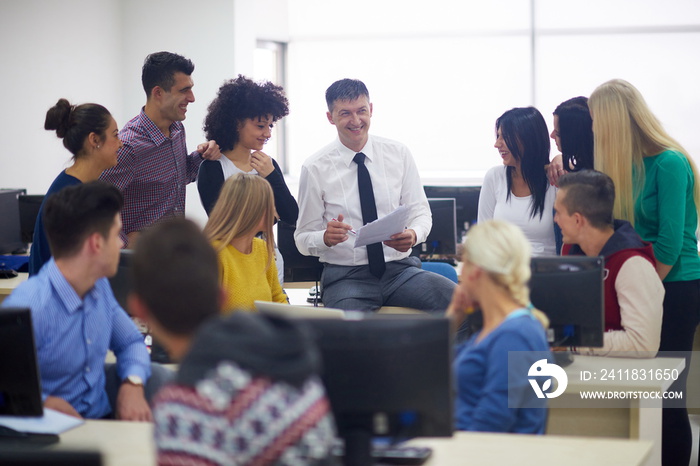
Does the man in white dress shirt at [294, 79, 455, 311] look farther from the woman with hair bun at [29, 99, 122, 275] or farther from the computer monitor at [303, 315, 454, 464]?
the computer monitor at [303, 315, 454, 464]

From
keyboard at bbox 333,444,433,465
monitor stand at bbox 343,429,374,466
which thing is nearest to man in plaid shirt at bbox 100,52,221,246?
keyboard at bbox 333,444,433,465

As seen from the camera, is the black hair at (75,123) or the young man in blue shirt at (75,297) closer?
the young man in blue shirt at (75,297)

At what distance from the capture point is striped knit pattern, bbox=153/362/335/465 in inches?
44.9

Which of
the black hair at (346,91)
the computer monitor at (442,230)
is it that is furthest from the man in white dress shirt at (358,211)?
the computer monitor at (442,230)

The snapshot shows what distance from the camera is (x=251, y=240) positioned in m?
3.15

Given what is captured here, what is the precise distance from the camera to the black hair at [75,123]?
3348 millimetres

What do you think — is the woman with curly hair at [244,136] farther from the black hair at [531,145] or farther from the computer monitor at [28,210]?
the computer monitor at [28,210]

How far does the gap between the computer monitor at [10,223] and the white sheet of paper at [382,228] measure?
288cm

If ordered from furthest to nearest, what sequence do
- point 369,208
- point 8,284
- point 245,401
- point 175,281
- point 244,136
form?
point 8,284, point 244,136, point 369,208, point 175,281, point 245,401

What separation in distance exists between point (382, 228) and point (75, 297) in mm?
1461

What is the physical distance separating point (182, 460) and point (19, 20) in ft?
18.5

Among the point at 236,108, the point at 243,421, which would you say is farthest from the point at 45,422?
the point at 236,108

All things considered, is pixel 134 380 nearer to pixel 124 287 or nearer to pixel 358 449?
pixel 124 287

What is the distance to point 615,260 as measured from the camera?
2.75 meters
